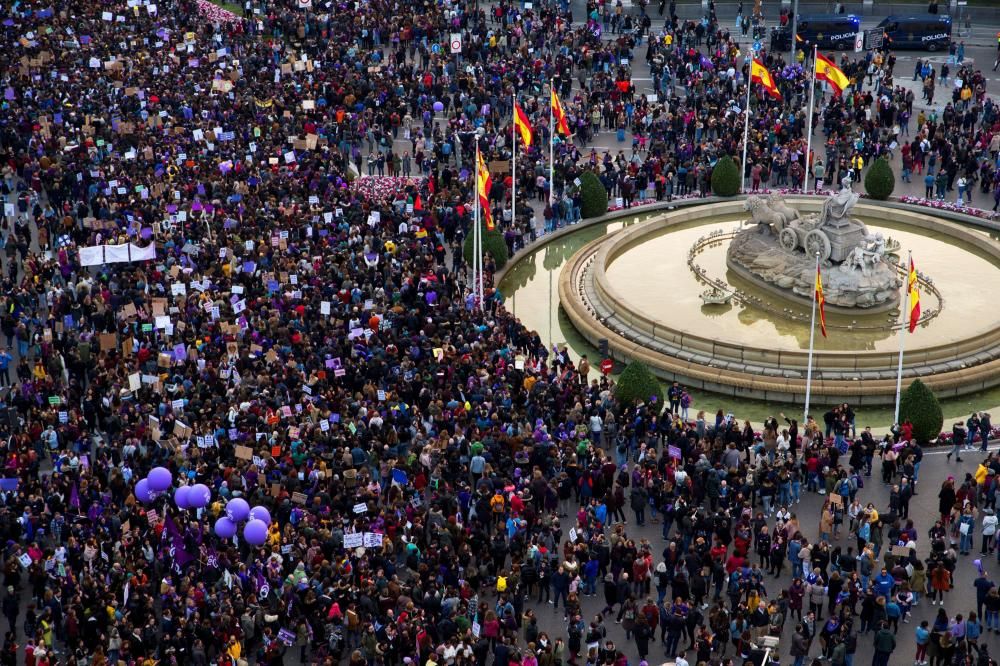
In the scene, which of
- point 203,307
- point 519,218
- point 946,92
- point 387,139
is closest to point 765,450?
point 203,307

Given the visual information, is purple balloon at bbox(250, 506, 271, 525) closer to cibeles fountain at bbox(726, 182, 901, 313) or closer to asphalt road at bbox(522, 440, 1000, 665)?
asphalt road at bbox(522, 440, 1000, 665)

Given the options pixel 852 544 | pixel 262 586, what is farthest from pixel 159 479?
pixel 852 544

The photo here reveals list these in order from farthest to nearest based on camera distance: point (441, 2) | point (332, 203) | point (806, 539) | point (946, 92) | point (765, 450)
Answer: point (441, 2), point (946, 92), point (332, 203), point (765, 450), point (806, 539)

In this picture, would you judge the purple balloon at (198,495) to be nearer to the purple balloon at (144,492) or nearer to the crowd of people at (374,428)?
the crowd of people at (374,428)

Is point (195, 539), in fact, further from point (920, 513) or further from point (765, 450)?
point (920, 513)

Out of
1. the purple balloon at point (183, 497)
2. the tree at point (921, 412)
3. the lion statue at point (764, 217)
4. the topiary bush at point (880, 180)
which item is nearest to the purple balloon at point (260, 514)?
the purple balloon at point (183, 497)

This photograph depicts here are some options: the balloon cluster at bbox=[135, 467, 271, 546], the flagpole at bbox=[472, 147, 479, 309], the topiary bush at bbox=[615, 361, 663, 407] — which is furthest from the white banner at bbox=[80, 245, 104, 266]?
the topiary bush at bbox=[615, 361, 663, 407]
